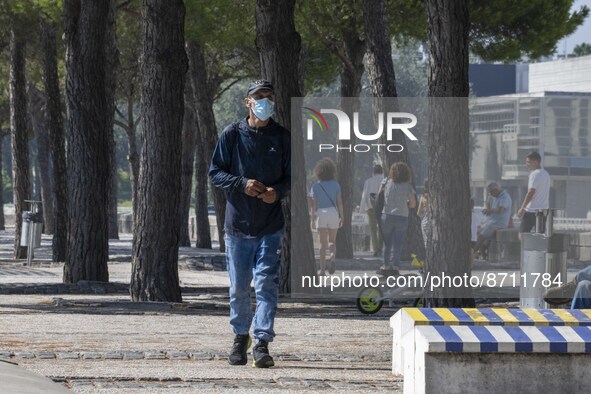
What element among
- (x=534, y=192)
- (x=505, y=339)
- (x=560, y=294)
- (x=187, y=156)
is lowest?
(x=505, y=339)

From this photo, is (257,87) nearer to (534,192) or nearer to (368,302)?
(368,302)

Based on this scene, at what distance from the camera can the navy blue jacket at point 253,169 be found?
1029 centimetres

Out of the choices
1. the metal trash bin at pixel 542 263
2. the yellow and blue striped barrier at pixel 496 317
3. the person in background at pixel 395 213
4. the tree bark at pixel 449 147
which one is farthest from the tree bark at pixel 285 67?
the yellow and blue striped barrier at pixel 496 317

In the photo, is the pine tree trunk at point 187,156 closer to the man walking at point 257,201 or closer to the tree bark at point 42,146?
the tree bark at point 42,146

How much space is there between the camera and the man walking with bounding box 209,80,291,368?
10.2 metres

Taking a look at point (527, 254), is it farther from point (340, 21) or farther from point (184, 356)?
point (340, 21)

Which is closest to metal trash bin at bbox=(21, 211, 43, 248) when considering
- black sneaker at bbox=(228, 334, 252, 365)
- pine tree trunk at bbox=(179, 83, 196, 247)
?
pine tree trunk at bbox=(179, 83, 196, 247)

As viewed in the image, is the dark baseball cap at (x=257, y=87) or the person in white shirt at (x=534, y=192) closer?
the dark baseball cap at (x=257, y=87)

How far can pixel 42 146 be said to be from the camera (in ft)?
178

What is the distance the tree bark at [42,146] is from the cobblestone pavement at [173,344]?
3228cm

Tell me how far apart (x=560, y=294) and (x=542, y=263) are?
3635 mm

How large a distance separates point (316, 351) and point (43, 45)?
22112mm

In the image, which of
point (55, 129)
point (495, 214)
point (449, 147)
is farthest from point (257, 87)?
point (55, 129)

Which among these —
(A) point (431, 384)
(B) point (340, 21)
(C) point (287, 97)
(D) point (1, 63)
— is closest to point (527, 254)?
(C) point (287, 97)
